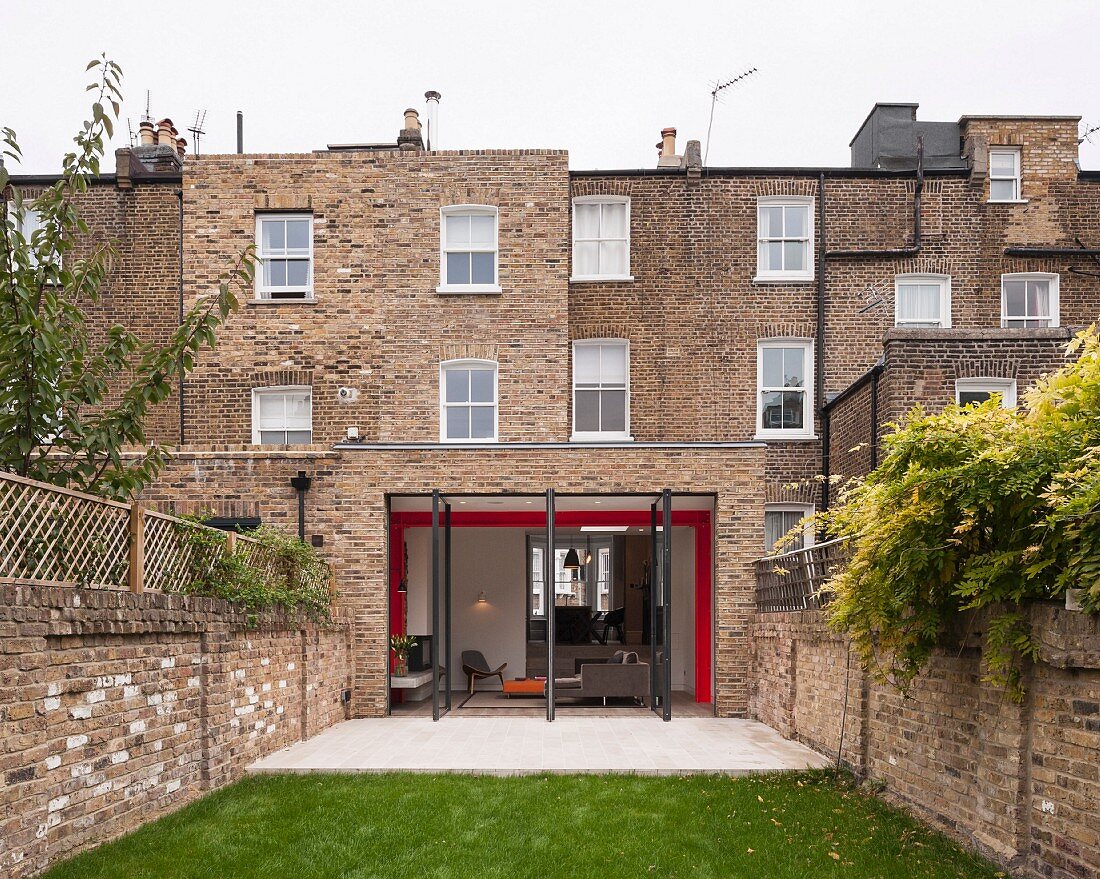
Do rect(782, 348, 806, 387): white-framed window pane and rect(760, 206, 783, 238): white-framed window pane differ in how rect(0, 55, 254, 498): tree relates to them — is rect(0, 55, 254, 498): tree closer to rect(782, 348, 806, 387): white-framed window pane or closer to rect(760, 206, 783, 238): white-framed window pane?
rect(782, 348, 806, 387): white-framed window pane

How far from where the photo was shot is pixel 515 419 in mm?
16516

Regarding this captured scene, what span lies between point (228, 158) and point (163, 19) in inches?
199

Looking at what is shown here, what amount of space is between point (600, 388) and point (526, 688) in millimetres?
5707

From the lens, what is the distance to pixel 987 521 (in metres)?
6.19

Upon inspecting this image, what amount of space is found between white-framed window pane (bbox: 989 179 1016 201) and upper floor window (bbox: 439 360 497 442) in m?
10.2

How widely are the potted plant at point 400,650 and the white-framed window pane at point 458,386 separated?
4349 mm

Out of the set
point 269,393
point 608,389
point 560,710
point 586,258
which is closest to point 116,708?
point 560,710

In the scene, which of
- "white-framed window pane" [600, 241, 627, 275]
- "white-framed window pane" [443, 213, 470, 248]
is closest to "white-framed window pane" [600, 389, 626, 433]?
"white-framed window pane" [600, 241, 627, 275]

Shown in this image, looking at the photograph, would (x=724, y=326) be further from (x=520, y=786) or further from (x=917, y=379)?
(x=520, y=786)

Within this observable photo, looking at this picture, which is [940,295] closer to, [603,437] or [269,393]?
[603,437]

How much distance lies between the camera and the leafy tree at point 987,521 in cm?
543

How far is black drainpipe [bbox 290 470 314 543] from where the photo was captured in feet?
45.0

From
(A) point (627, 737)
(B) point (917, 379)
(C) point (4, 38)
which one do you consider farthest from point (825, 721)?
(C) point (4, 38)

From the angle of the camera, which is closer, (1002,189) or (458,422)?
(458,422)
